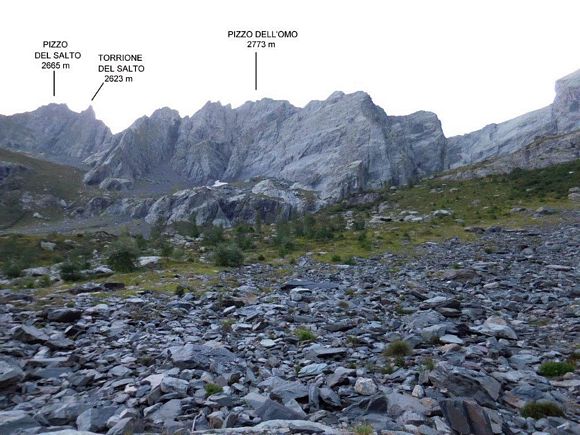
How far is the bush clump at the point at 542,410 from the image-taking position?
6.45m

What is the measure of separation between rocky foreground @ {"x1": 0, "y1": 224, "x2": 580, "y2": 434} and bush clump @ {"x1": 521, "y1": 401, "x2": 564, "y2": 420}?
0.27 feet

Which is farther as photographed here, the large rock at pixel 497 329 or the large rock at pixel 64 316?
the large rock at pixel 64 316

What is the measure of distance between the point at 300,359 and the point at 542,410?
16.1 ft

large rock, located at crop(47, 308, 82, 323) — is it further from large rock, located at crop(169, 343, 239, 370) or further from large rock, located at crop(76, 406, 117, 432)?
large rock, located at crop(76, 406, 117, 432)

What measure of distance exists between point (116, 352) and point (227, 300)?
5.63 metres

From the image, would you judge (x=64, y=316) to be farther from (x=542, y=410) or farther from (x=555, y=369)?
(x=555, y=369)

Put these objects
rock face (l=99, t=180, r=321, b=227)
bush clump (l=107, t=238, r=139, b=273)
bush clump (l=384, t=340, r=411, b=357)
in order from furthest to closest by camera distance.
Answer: rock face (l=99, t=180, r=321, b=227) → bush clump (l=107, t=238, r=139, b=273) → bush clump (l=384, t=340, r=411, b=357)

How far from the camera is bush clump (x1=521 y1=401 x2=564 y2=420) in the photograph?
645 cm

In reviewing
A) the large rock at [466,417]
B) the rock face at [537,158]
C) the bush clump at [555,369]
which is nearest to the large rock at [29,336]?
the large rock at [466,417]

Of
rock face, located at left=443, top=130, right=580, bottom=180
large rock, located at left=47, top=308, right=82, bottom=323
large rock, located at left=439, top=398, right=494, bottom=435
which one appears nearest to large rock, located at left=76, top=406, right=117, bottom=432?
large rock, located at left=439, top=398, right=494, bottom=435

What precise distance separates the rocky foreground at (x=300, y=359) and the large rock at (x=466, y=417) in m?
0.02

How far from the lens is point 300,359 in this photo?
9.33 m

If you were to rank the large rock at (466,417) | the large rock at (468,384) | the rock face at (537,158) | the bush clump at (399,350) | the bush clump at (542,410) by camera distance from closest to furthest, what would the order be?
1. the large rock at (466,417)
2. the bush clump at (542,410)
3. the large rock at (468,384)
4. the bush clump at (399,350)
5. the rock face at (537,158)

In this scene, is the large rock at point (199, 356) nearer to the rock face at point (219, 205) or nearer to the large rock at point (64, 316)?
the large rock at point (64, 316)
